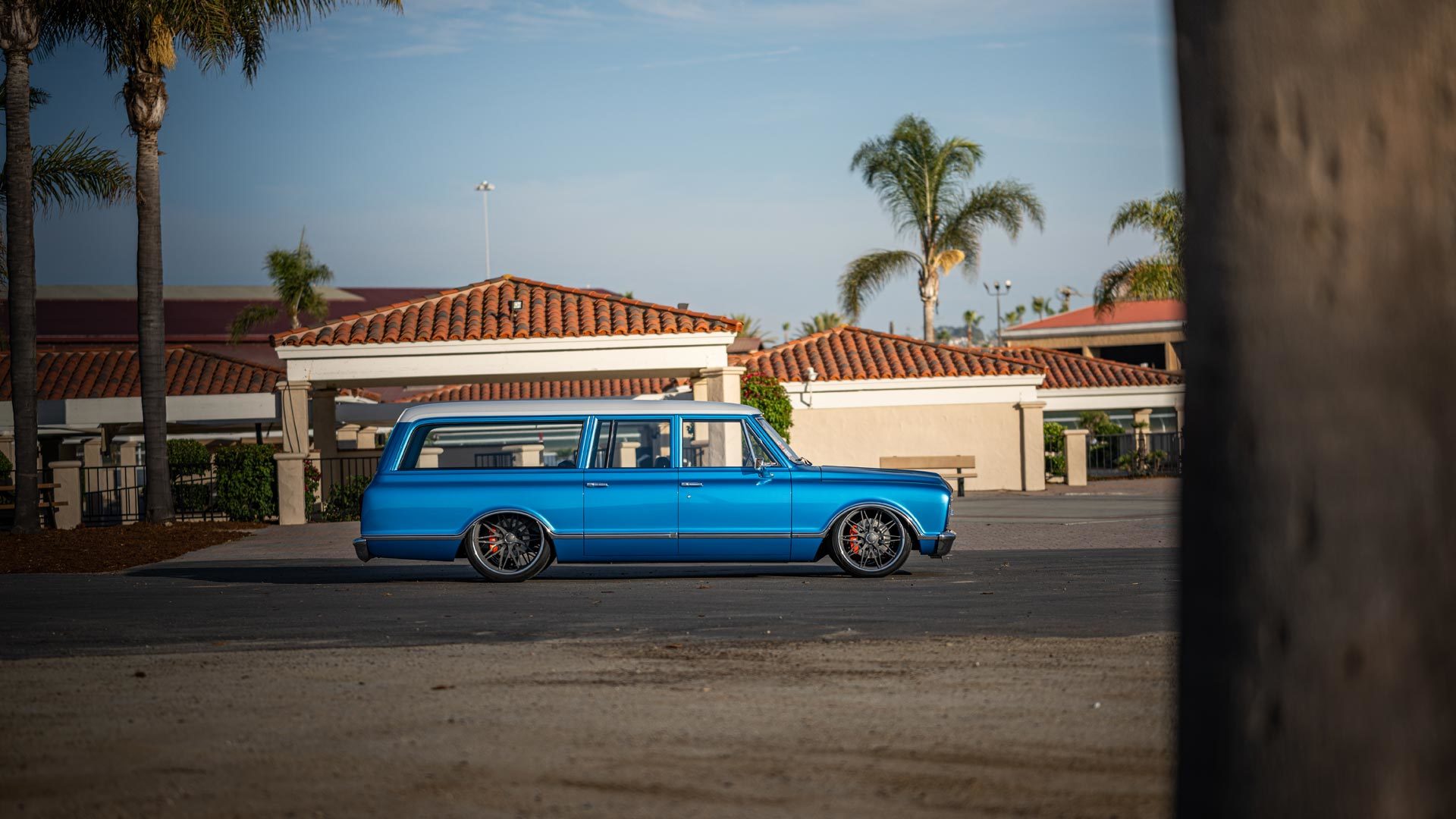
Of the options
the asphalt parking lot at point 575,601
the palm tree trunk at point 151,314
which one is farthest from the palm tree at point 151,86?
the asphalt parking lot at point 575,601

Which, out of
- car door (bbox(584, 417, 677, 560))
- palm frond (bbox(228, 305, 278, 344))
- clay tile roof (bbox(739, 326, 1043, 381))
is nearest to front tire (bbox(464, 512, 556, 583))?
car door (bbox(584, 417, 677, 560))

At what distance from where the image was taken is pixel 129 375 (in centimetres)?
3506

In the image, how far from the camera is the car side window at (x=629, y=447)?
43.0 feet

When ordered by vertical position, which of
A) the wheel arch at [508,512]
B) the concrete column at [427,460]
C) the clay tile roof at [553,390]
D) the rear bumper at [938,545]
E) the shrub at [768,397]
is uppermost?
the clay tile roof at [553,390]

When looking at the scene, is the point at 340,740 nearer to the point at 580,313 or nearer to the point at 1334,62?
the point at 1334,62

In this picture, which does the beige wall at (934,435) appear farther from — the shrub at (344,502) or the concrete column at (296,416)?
the concrete column at (296,416)

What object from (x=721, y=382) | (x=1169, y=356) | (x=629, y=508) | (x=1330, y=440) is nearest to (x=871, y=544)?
(x=629, y=508)

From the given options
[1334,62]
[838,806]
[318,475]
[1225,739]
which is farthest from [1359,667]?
[318,475]

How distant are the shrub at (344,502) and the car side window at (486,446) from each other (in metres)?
11.8

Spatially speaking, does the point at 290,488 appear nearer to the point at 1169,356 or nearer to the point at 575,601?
the point at 575,601

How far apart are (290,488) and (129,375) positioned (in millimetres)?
13684

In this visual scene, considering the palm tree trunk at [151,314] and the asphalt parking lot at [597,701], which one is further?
the palm tree trunk at [151,314]

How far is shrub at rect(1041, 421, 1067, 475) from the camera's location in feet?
135

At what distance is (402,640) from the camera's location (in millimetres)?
8922
